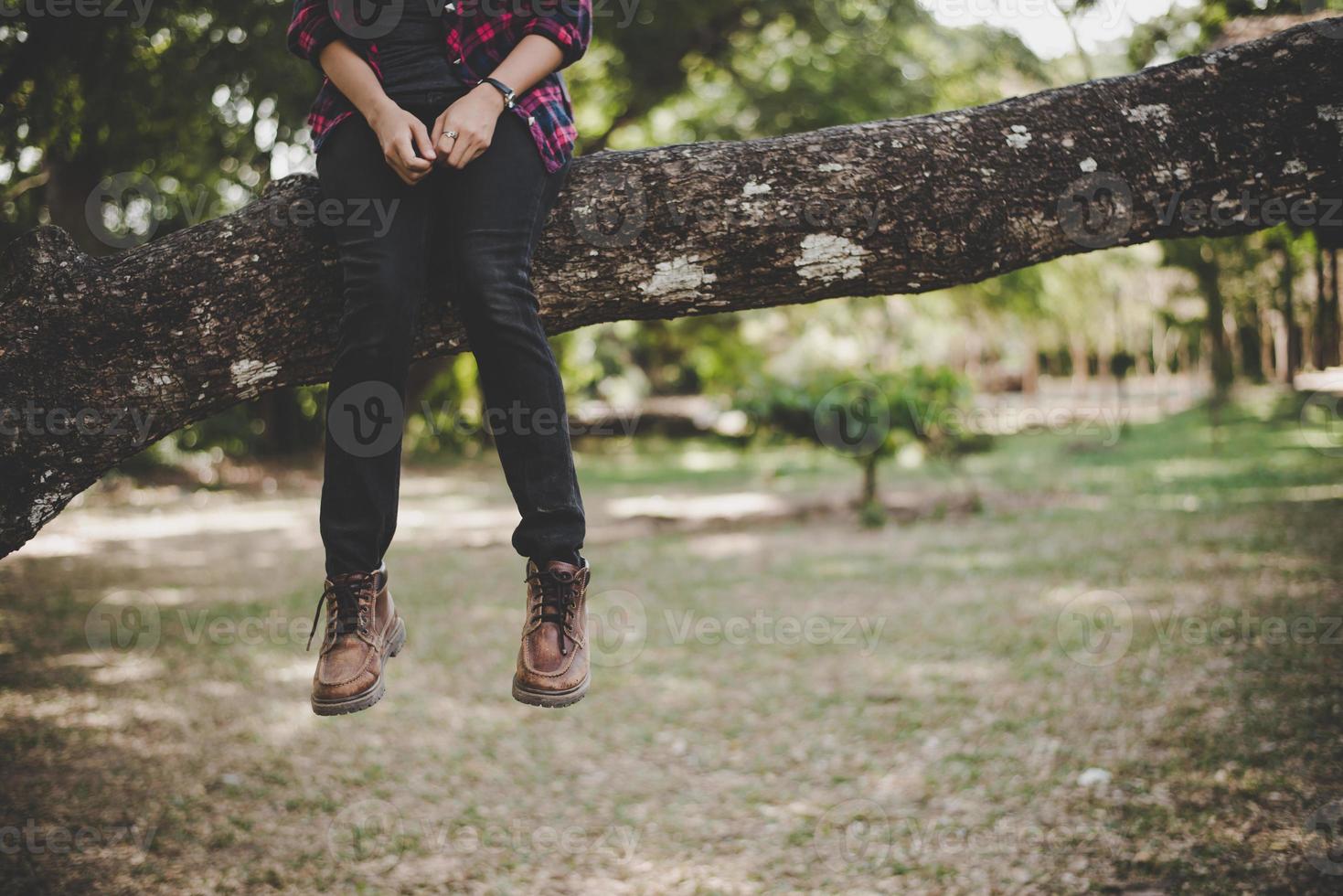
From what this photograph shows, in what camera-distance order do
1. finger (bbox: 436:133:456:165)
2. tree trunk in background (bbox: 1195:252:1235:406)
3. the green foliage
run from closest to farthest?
1. finger (bbox: 436:133:456:165)
2. the green foliage
3. tree trunk in background (bbox: 1195:252:1235:406)

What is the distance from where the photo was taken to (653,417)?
22.8 m

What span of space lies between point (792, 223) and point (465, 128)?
99cm

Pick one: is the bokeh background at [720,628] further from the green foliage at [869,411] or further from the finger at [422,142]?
the finger at [422,142]

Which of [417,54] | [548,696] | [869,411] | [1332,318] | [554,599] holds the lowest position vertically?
[548,696]

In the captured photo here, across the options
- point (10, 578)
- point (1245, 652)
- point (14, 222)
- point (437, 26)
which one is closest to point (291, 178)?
point (437, 26)

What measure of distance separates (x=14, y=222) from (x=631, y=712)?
11.2 meters

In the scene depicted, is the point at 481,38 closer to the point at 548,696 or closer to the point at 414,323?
the point at 414,323

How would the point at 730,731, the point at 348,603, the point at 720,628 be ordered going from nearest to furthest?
the point at 348,603 → the point at 730,731 → the point at 720,628

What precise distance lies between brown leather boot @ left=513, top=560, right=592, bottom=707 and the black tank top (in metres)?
1.42

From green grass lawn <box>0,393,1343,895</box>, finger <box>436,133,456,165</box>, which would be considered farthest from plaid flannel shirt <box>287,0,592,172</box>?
green grass lawn <box>0,393,1343,895</box>

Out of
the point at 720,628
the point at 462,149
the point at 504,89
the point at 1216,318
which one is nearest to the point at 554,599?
the point at 462,149

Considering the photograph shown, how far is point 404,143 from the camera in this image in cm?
228

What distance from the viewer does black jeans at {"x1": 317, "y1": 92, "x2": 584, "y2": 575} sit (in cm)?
228

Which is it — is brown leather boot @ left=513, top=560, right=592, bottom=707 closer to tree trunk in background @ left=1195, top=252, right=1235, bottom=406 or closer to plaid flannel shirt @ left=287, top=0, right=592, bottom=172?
plaid flannel shirt @ left=287, top=0, right=592, bottom=172
